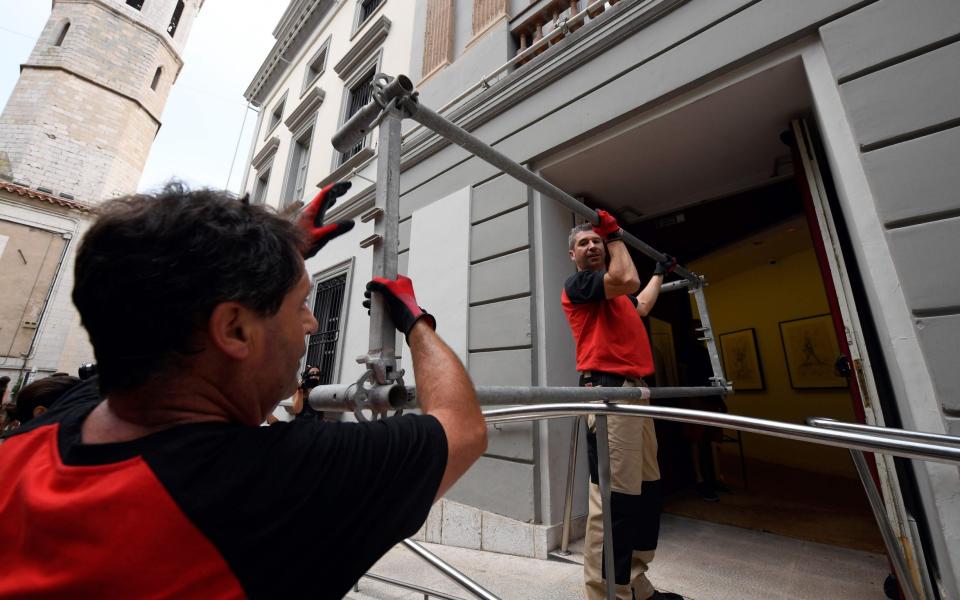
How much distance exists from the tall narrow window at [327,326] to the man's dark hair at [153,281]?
4880 millimetres

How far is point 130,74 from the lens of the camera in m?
19.8

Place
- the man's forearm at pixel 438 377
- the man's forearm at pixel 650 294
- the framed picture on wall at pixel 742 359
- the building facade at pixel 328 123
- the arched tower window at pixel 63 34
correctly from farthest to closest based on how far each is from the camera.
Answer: the arched tower window at pixel 63 34 < the framed picture on wall at pixel 742 359 < the building facade at pixel 328 123 < the man's forearm at pixel 650 294 < the man's forearm at pixel 438 377

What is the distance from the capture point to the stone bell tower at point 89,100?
16.8m

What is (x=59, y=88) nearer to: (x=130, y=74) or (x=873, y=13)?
(x=130, y=74)

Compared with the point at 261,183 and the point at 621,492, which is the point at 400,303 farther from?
the point at 261,183

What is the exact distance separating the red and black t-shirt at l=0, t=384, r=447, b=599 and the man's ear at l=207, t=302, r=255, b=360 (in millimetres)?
150

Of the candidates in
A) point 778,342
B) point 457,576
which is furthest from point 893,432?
point 778,342

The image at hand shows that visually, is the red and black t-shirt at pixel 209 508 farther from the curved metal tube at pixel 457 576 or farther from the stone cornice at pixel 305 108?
the stone cornice at pixel 305 108

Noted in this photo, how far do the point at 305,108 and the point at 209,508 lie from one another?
410 inches

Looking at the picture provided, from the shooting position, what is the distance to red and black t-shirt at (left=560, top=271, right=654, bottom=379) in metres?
2.40

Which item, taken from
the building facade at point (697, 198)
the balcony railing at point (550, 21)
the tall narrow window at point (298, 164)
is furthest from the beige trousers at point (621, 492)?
the tall narrow window at point (298, 164)

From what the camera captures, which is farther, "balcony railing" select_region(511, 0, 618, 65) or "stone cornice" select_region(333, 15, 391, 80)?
"stone cornice" select_region(333, 15, 391, 80)

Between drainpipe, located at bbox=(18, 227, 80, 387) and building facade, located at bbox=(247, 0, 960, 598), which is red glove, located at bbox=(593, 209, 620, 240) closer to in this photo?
building facade, located at bbox=(247, 0, 960, 598)

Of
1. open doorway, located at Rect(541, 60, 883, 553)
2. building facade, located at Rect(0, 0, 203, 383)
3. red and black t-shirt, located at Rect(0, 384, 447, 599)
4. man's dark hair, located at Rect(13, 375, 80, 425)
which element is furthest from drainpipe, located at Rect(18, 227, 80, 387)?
red and black t-shirt, located at Rect(0, 384, 447, 599)
